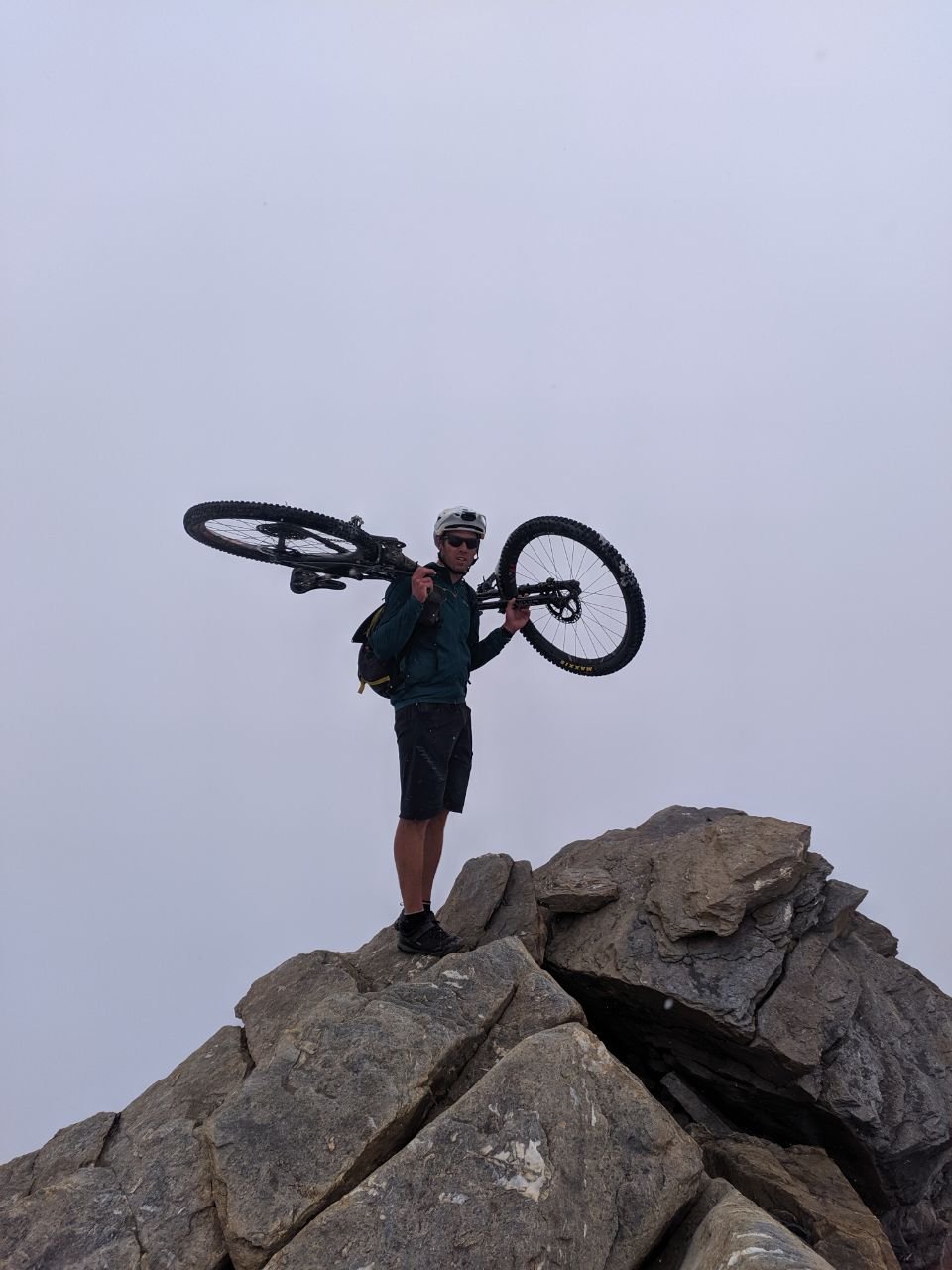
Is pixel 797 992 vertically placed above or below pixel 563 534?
below

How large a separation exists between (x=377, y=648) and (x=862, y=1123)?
20.1 ft

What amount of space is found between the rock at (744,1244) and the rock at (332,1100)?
6.65 ft

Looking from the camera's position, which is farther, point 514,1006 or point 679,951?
point 679,951

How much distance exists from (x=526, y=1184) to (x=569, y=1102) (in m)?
0.59

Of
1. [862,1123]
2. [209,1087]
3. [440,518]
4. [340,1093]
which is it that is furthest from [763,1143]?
[440,518]

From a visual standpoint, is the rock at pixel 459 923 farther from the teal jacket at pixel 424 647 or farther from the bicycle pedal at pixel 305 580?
the bicycle pedal at pixel 305 580

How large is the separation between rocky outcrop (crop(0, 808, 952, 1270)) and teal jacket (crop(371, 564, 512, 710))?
2.52m

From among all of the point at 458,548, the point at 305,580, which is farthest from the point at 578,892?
the point at 305,580

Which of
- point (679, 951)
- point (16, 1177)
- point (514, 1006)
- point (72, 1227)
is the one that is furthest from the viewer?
point (679, 951)

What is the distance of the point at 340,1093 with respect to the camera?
19.9 feet

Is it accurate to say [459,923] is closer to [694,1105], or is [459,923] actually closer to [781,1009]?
[694,1105]

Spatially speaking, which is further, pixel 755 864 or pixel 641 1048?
pixel 641 1048

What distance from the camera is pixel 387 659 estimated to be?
8.76m

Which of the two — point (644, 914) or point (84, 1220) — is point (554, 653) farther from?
point (84, 1220)
